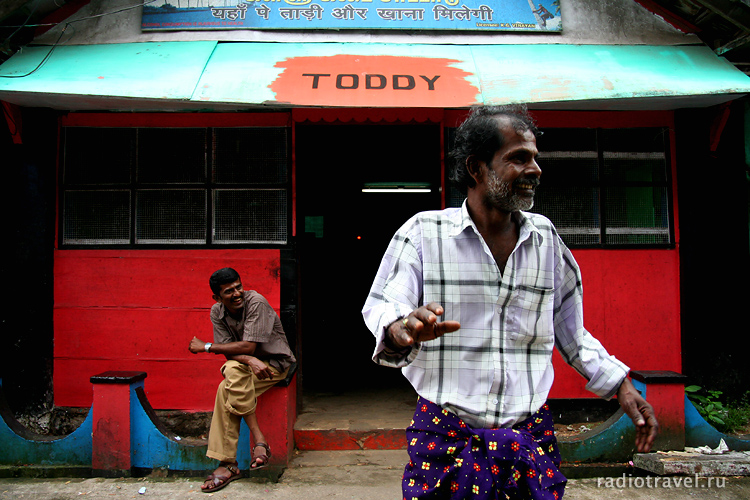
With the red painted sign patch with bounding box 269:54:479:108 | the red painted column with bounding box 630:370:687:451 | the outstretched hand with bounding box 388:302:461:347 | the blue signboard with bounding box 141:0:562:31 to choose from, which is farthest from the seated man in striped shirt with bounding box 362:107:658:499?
the blue signboard with bounding box 141:0:562:31

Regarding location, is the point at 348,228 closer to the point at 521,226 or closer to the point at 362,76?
the point at 362,76

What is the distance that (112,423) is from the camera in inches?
148

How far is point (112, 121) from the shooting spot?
4.82m

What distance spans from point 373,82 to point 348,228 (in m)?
5.00

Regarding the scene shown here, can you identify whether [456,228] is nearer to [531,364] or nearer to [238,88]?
[531,364]

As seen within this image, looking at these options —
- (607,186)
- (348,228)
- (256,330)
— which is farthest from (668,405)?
(348,228)

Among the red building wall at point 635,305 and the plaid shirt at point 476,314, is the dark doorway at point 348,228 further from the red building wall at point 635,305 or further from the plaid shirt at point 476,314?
the plaid shirt at point 476,314

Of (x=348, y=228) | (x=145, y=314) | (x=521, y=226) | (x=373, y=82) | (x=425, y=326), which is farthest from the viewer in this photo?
(x=348, y=228)

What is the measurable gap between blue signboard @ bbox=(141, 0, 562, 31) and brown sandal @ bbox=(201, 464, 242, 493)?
→ 3878 mm

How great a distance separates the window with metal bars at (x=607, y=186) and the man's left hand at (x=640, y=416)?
328cm

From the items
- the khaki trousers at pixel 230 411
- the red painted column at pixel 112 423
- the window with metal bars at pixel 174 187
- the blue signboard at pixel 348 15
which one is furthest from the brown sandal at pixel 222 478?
the blue signboard at pixel 348 15

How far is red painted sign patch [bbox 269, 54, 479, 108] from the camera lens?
12.4 feet

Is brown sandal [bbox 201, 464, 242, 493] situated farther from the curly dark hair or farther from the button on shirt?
the curly dark hair

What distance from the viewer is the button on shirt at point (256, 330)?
3.83m
